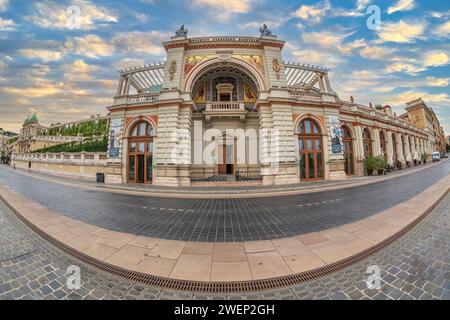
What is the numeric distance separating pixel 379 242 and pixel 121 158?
63.4ft

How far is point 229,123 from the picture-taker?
19.5m

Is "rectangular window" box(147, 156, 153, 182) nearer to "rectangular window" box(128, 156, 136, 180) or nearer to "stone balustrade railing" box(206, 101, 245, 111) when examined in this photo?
"rectangular window" box(128, 156, 136, 180)

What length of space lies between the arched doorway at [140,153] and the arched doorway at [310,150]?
14.6 m

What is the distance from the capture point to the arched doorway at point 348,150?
20.1 m

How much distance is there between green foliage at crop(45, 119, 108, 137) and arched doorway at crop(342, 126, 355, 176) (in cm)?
6204

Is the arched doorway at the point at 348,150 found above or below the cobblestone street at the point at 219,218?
above

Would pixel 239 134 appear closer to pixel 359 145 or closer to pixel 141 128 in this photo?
pixel 141 128

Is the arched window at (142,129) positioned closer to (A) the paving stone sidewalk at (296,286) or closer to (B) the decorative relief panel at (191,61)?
(B) the decorative relief panel at (191,61)

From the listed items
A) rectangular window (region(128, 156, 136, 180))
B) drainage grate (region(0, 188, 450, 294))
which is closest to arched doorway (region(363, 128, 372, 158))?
drainage grate (region(0, 188, 450, 294))

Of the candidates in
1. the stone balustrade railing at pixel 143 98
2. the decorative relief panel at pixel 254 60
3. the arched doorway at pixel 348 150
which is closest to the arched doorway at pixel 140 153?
the stone balustrade railing at pixel 143 98

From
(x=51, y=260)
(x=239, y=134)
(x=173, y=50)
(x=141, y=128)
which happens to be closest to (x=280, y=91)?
(x=239, y=134)

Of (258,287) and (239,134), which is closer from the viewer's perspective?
(258,287)

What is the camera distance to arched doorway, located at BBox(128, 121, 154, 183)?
1678 centimetres

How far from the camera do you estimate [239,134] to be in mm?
19250
